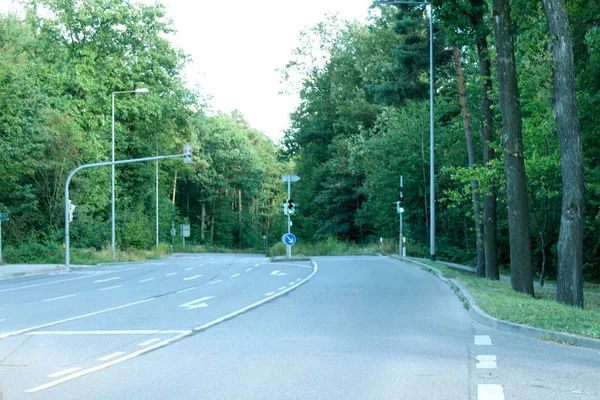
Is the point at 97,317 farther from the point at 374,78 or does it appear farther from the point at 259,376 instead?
the point at 374,78

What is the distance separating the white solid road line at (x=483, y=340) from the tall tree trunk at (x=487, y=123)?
14.4m

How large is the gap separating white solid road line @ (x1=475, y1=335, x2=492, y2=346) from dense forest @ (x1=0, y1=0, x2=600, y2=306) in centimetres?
568

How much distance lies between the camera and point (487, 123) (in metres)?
28.0

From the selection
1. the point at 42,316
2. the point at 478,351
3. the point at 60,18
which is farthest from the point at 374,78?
the point at 478,351

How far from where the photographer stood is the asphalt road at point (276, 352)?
317 inches

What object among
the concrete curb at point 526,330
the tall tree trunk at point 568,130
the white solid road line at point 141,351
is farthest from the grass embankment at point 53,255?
the tall tree trunk at point 568,130

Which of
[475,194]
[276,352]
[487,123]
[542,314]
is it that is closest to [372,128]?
[475,194]

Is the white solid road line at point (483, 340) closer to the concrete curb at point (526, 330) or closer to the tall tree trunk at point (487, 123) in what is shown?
the concrete curb at point (526, 330)

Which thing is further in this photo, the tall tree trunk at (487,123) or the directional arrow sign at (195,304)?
the tall tree trunk at (487,123)

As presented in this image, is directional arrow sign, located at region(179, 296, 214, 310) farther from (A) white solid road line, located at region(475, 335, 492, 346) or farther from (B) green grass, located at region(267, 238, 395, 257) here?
(B) green grass, located at region(267, 238, 395, 257)

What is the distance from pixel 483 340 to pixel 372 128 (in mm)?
58329

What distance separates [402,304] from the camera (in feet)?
58.1

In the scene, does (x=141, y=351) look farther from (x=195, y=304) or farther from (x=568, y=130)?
(x=568, y=130)

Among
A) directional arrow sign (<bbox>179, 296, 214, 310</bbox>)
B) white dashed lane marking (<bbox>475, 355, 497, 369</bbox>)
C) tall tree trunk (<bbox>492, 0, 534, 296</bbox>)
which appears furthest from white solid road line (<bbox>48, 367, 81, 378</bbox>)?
tall tree trunk (<bbox>492, 0, 534, 296</bbox>)
